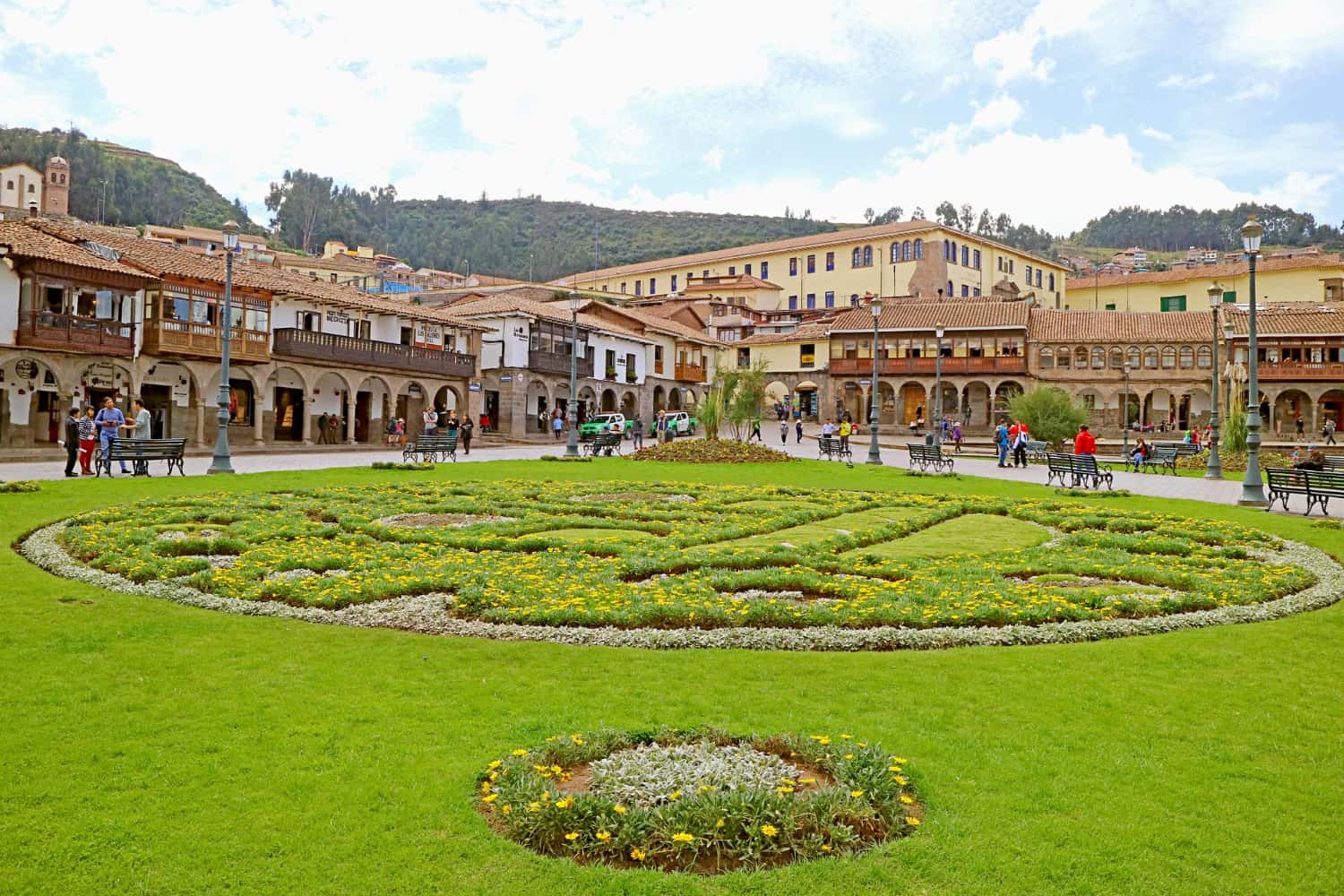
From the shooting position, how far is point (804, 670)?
22.7 ft

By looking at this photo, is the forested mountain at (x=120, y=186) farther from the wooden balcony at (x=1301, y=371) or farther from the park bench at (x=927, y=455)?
the wooden balcony at (x=1301, y=371)

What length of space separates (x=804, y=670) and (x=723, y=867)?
305 cm

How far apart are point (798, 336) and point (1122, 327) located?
2132cm

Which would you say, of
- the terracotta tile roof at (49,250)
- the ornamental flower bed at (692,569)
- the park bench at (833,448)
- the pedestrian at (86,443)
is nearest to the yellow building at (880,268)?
the park bench at (833,448)

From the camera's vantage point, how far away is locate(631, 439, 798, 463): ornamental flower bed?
32250 mm

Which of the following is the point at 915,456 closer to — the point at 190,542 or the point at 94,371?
the point at 190,542

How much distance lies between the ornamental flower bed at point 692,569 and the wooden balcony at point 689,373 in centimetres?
5237

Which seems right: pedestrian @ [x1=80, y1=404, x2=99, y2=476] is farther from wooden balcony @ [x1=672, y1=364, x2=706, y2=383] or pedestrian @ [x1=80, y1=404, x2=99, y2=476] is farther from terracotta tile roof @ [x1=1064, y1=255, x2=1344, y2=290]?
terracotta tile roof @ [x1=1064, y1=255, x2=1344, y2=290]

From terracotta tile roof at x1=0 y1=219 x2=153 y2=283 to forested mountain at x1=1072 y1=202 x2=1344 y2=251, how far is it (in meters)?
152

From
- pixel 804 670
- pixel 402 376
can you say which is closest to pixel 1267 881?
pixel 804 670

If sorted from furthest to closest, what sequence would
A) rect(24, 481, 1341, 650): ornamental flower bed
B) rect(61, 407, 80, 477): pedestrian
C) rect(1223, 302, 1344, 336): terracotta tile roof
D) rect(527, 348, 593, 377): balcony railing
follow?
rect(1223, 302, 1344, 336): terracotta tile roof, rect(527, 348, 593, 377): balcony railing, rect(61, 407, 80, 477): pedestrian, rect(24, 481, 1341, 650): ornamental flower bed

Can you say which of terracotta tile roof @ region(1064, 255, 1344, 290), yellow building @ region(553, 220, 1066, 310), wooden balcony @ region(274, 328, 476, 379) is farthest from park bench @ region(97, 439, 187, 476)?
terracotta tile roof @ region(1064, 255, 1344, 290)

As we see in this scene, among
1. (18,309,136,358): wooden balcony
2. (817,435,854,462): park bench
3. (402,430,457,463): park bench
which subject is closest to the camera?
(402,430,457,463): park bench

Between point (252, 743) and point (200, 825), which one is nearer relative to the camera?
point (200, 825)
